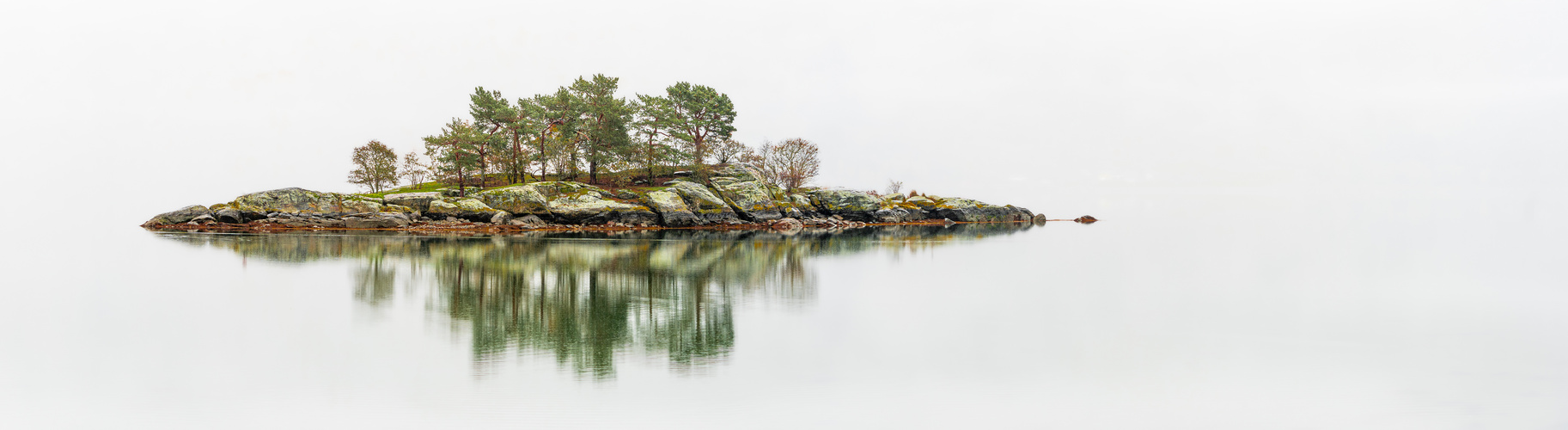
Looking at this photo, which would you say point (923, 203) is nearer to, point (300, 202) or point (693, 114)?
point (693, 114)

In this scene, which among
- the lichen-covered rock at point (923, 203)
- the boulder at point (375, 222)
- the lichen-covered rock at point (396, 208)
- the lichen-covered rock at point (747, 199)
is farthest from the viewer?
the lichen-covered rock at point (923, 203)

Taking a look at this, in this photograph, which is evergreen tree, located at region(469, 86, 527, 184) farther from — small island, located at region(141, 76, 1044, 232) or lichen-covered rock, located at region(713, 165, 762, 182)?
lichen-covered rock, located at region(713, 165, 762, 182)

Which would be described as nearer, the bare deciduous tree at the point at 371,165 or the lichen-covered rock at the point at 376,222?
the lichen-covered rock at the point at 376,222

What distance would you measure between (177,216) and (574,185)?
102 feet

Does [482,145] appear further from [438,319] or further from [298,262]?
[438,319]

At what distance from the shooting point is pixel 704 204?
6475 cm

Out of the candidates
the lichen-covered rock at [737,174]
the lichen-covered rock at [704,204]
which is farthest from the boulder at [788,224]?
the lichen-covered rock at [737,174]

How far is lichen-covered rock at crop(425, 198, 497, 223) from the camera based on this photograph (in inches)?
2242

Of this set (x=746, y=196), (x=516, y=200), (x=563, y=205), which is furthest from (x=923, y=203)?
(x=516, y=200)

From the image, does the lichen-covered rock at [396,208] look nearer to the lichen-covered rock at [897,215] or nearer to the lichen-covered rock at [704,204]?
the lichen-covered rock at [704,204]

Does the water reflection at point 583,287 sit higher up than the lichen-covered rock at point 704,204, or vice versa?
the lichen-covered rock at point 704,204

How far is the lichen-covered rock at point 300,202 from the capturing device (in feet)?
182

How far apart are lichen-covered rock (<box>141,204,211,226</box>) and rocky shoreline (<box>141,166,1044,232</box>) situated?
70mm

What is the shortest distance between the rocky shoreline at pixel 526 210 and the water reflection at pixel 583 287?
17698 millimetres
